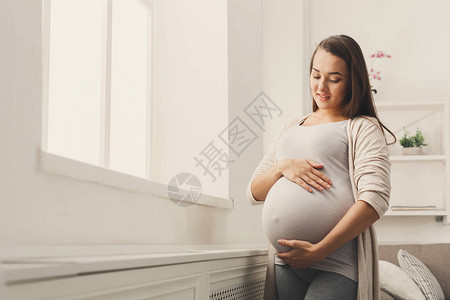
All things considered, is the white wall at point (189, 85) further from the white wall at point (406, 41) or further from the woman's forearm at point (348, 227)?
the white wall at point (406, 41)

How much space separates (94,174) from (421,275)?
2231mm

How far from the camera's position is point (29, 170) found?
47.3 inches

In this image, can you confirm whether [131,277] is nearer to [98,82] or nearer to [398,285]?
[98,82]

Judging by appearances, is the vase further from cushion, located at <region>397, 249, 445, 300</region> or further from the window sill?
the window sill

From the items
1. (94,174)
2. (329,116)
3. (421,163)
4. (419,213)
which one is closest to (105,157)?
(94,174)

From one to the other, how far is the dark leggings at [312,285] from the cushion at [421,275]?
1.53 meters

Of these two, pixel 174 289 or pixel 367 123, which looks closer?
pixel 174 289

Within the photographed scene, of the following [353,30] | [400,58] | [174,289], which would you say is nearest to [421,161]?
[400,58]

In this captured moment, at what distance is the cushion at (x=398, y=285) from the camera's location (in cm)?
287

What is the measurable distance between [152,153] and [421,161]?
7.73 feet

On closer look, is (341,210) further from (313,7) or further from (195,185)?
(313,7)

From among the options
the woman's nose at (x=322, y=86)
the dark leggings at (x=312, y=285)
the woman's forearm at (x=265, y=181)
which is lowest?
the dark leggings at (x=312, y=285)

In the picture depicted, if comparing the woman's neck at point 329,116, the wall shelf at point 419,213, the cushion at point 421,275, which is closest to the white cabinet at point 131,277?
the woman's neck at point 329,116

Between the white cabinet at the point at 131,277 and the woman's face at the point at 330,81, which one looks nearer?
the white cabinet at the point at 131,277
